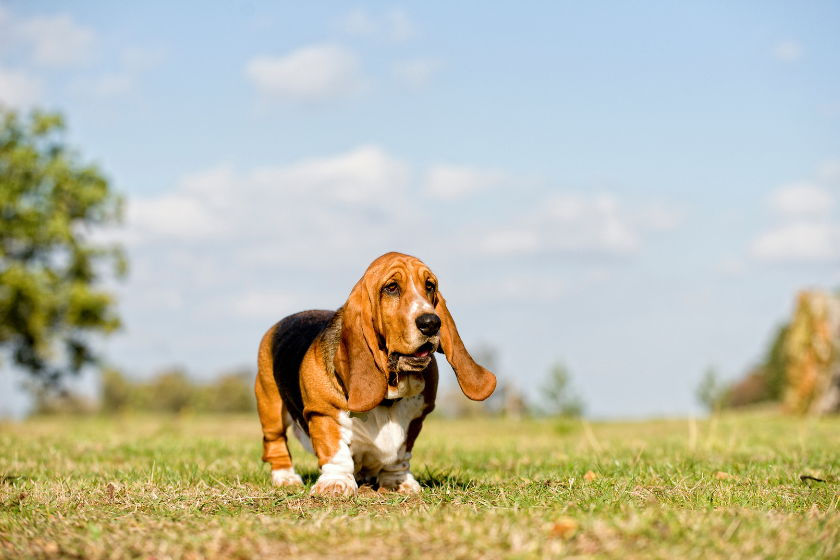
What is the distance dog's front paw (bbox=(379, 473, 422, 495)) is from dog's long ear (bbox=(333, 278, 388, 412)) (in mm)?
651

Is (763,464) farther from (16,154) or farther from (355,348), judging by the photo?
(16,154)

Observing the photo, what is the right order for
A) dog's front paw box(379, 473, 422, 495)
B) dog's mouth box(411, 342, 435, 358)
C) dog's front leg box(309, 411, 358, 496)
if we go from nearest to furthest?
dog's mouth box(411, 342, 435, 358), dog's front leg box(309, 411, 358, 496), dog's front paw box(379, 473, 422, 495)

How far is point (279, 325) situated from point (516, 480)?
2077mm

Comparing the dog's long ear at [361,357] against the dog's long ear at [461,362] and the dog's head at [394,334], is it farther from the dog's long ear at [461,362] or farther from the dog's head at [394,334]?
the dog's long ear at [461,362]

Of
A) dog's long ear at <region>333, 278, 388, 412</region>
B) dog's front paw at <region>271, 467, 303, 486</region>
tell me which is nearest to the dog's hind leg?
dog's front paw at <region>271, 467, 303, 486</region>

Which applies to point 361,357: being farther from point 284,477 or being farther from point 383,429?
point 284,477

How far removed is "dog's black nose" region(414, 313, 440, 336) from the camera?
4098mm

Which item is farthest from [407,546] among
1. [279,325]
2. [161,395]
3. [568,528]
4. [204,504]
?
[161,395]

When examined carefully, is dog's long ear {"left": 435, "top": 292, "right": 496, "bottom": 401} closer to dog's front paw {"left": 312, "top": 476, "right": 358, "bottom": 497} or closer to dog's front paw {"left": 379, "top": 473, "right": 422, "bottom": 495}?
dog's front paw {"left": 379, "top": 473, "right": 422, "bottom": 495}

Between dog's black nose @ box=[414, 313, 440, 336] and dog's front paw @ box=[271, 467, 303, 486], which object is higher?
dog's black nose @ box=[414, 313, 440, 336]

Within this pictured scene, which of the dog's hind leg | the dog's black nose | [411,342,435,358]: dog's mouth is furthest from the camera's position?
the dog's hind leg

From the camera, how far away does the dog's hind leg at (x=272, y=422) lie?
5363 mm

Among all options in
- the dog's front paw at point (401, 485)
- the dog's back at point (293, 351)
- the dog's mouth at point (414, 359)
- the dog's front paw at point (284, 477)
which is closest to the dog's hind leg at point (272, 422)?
the dog's front paw at point (284, 477)

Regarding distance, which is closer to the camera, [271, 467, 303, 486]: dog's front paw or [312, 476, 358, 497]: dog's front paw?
[312, 476, 358, 497]: dog's front paw
